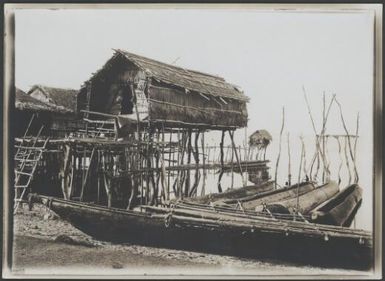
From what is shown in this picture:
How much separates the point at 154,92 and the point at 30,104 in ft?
10.7

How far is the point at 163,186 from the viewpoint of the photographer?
1093 cm

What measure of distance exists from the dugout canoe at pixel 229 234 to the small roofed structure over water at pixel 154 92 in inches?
104

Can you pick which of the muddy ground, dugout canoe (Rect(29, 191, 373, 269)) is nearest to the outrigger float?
dugout canoe (Rect(29, 191, 373, 269))

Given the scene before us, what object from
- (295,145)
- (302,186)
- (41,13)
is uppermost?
(41,13)

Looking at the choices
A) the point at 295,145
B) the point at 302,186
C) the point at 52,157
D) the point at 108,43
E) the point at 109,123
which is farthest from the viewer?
the point at 52,157

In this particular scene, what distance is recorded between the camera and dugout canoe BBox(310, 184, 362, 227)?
8352mm

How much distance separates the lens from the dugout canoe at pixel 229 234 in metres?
7.70

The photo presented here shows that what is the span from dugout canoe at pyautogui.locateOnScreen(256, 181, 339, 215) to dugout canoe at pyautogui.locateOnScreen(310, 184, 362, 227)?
1.42 ft

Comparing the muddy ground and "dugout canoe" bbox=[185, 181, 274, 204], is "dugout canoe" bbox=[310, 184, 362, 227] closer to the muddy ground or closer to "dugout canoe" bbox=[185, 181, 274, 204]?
the muddy ground

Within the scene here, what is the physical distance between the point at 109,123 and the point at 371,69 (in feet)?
21.2

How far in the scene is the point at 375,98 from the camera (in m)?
7.67

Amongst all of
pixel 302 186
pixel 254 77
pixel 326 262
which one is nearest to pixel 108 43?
pixel 254 77

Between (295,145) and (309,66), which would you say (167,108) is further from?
(309,66)

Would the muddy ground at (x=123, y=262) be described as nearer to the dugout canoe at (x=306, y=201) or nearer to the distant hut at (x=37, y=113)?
the dugout canoe at (x=306, y=201)
